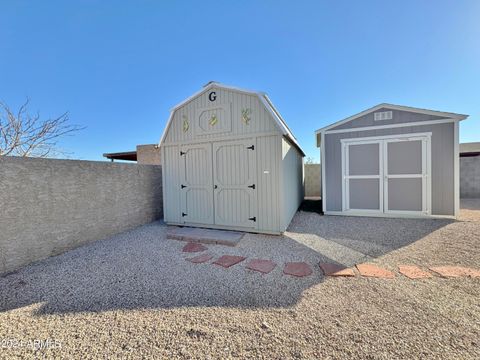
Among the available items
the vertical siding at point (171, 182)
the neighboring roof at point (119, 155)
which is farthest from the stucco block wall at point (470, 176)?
the neighboring roof at point (119, 155)

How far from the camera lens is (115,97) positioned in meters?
7.41

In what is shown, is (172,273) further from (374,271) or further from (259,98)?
(259,98)

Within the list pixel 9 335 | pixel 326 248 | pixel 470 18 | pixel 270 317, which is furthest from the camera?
pixel 470 18

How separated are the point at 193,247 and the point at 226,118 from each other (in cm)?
290

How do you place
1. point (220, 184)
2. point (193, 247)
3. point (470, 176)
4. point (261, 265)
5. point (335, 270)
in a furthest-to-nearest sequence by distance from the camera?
point (470, 176)
point (220, 184)
point (193, 247)
point (261, 265)
point (335, 270)

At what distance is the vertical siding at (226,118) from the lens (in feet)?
13.6

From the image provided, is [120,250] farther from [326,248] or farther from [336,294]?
[326,248]

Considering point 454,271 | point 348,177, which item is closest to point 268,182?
point 454,271

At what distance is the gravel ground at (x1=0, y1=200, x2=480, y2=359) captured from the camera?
147 cm

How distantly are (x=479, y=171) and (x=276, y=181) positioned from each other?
35.8 ft

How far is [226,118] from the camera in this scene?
4.45m

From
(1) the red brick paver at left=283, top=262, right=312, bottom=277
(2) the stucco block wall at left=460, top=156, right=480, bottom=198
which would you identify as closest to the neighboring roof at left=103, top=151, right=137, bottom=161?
(1) the red brick paver at left=283, top=262, right=312, bottom=277

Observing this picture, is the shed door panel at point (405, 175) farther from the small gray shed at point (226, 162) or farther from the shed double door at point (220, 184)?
the shed double door at point (220, 184)

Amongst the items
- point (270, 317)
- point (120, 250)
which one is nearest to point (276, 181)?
point (270, 317)
